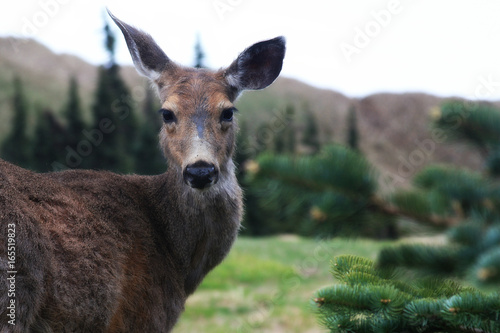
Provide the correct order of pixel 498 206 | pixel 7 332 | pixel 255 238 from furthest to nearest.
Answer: pixel 255 238
pixel 498 206
pixel 7 332

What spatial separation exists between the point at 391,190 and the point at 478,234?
1.03m

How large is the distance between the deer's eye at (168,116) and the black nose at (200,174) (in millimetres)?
955

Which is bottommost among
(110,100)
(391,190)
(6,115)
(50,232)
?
(6,115)

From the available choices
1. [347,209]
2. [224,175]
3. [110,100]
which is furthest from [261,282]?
[347,209]

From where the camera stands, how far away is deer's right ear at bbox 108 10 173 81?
20.7ft

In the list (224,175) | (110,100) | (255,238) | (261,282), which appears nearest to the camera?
(224,175)

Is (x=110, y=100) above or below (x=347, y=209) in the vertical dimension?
below

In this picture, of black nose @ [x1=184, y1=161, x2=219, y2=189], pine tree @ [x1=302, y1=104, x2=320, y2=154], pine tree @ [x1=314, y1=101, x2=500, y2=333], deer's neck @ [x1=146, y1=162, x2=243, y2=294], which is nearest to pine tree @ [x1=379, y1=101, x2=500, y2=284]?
pine tree @ [x1=314, y1=101, x2=500, y2=333]

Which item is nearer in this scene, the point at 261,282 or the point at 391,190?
the point at 391,190

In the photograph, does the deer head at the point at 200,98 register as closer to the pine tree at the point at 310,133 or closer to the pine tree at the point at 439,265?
the pine tree at the point at 439,265

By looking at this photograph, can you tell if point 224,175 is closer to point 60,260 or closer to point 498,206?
point 60,260

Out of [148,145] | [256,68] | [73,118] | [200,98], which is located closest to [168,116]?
[200,98]

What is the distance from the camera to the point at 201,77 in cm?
653

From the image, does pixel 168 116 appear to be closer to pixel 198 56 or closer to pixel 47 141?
pixel 198 56
